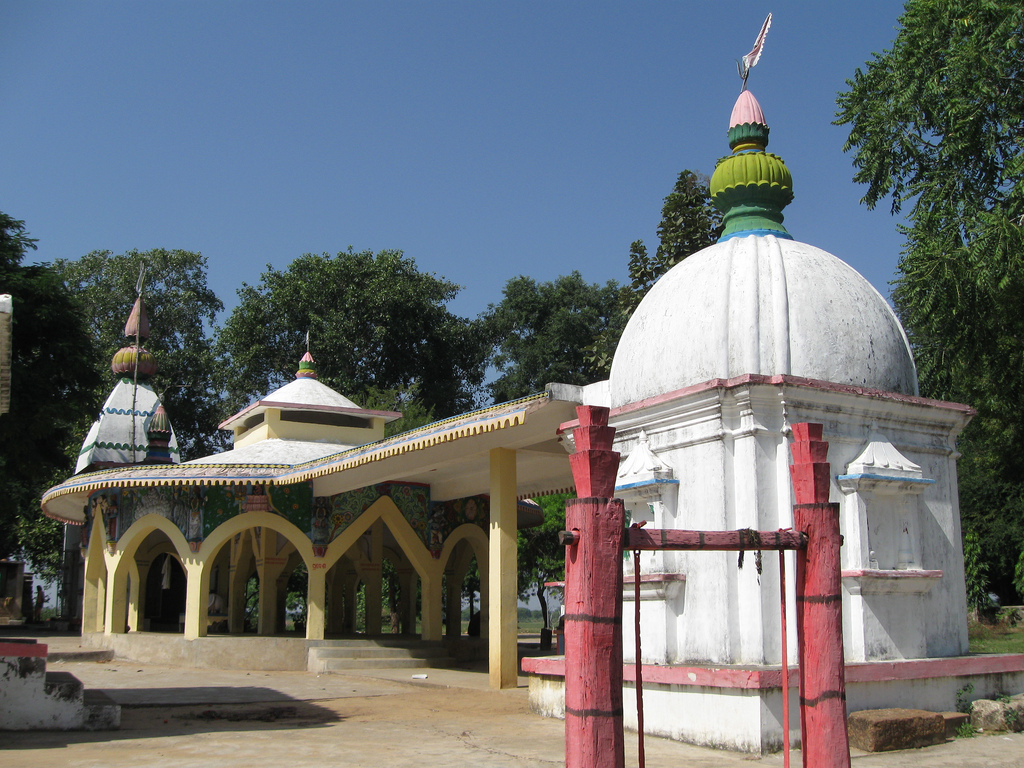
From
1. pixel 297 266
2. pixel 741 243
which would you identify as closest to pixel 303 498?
pixel 741 243

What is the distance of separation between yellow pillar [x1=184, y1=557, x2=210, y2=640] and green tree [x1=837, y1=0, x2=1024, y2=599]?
38.9 ft

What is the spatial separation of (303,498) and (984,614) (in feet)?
53.8

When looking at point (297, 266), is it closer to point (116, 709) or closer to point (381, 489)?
point (381, 489)

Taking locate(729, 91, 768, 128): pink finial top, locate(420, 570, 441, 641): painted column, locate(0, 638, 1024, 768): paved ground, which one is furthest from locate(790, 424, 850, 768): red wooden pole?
locate(420, 570, 441, 641): painted column

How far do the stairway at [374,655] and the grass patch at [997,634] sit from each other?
9.20 m

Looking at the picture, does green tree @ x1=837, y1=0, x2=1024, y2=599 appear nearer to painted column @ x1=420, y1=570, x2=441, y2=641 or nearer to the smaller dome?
painted column @ x1=420, y1=570, x2=441, y2=641

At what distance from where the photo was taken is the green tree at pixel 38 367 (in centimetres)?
1075

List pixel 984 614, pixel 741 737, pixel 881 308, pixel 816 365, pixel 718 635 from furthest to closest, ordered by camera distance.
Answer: pixel 984 614 → pixel 881 308 → pixel 816 365 → pixel 718 635 → pixel 741 737

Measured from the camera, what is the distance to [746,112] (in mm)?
10172

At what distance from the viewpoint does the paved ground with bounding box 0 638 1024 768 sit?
6828mm

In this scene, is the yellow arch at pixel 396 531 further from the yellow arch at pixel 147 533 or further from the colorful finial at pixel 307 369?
the colorful finial at pixel 307 369

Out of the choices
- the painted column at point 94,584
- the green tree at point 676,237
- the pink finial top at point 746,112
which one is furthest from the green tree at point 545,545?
the pink finial top at point 746,112

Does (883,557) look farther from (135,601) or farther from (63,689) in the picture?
(135,601)

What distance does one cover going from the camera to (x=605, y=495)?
434cm
